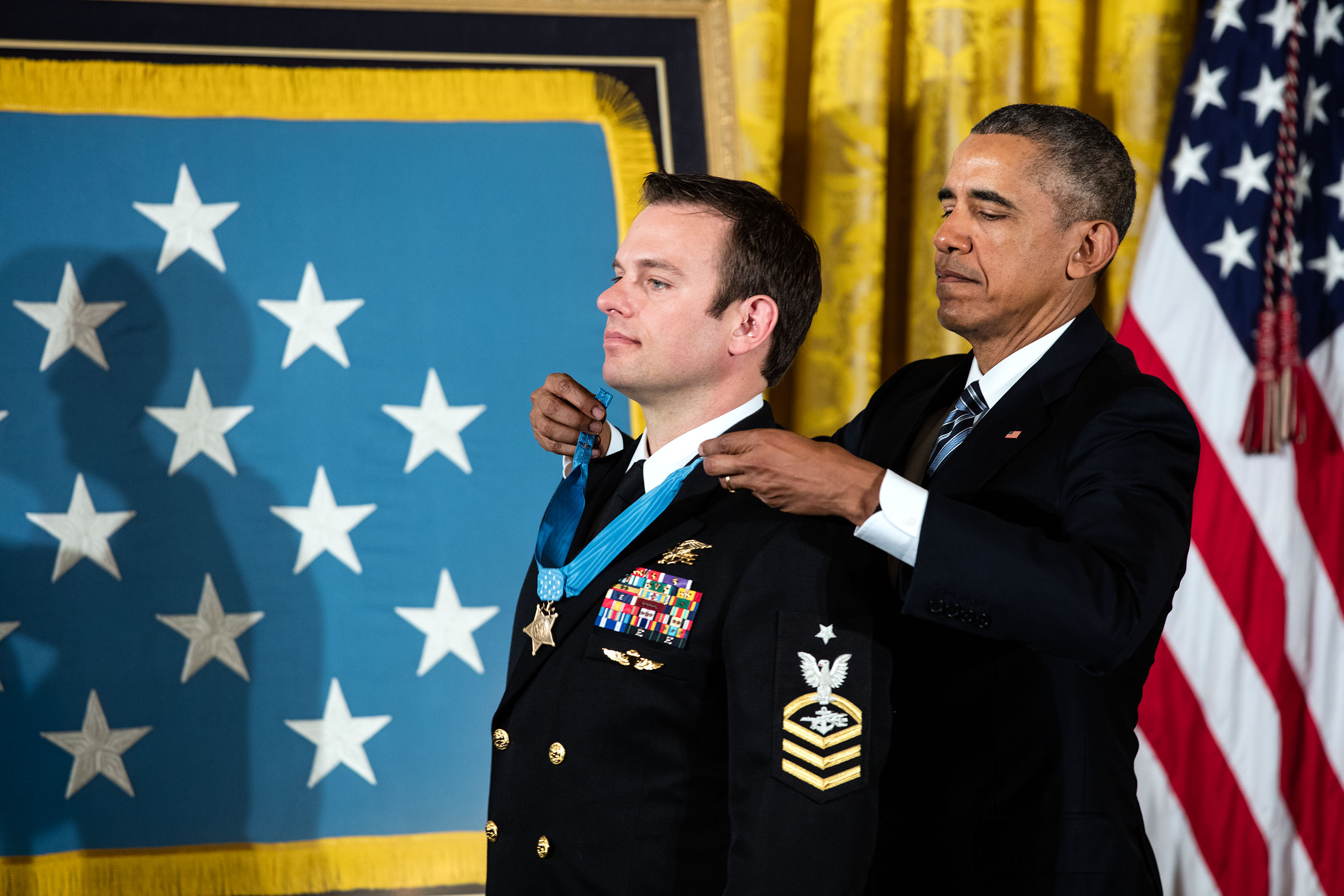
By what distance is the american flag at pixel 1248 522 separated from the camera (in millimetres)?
2455

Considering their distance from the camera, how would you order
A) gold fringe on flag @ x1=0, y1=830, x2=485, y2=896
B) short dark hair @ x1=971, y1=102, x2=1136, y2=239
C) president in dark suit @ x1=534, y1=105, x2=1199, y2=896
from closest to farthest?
president in dark suit @ x1=534, y1=105, x2=1199, y2=896 → short dark hair @ x1=971, y1=102, x2=1136, y2=239 → gold fringe on flag @ x1=0, y1=830, x2=485, y2=896

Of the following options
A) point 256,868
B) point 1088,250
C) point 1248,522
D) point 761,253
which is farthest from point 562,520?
point 1248,522

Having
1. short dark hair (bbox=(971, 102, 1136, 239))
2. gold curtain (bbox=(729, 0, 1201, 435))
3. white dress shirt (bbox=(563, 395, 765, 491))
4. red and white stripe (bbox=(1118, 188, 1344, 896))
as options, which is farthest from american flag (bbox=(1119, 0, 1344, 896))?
white dress shirt (bbox=(563, 395, 765, 491))

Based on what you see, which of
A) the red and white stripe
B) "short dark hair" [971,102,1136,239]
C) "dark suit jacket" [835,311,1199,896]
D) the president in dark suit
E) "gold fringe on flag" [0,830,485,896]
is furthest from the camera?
the red and white stripe

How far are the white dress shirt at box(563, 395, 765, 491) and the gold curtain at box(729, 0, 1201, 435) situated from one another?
1.23 m

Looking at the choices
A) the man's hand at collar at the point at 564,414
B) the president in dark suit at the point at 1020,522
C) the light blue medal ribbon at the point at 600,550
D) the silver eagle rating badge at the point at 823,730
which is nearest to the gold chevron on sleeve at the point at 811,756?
the silver eagle rating badge at the point at 823,730

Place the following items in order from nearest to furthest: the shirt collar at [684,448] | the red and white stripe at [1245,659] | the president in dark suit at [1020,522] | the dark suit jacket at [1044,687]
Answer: the president in dark suit at [1020,522] → the dark suit jacket at [1044,687] → the shirt collar at [684,448] → the red and white stripe at [1245,659]

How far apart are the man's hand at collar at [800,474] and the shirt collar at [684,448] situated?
0.68 ft

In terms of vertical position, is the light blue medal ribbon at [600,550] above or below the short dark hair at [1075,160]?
below

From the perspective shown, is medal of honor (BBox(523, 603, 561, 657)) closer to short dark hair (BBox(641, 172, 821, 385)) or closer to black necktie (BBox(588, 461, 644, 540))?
black necktie (BBox(588, 461, 644, 540))

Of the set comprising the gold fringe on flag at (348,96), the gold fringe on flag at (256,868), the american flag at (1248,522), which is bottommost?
the gold fringe on flag at (256,868)

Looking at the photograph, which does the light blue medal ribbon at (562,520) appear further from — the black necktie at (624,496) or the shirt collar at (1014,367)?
the shirt collar at (1014,367)

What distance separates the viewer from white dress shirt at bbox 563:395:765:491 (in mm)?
1348

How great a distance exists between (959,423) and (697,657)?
0.54 m
